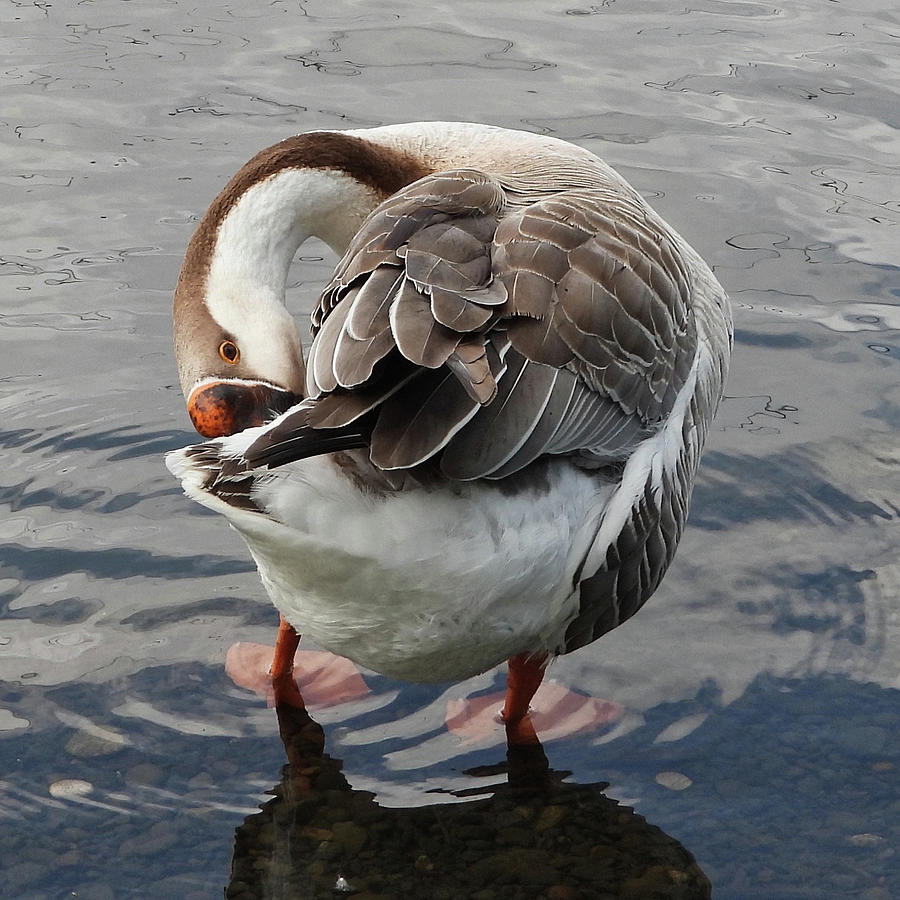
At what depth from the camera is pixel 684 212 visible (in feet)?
18.9

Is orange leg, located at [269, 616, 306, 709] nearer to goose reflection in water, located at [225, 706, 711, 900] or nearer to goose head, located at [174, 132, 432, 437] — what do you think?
goose reflection in water, located at [225, 706, 711, 900]

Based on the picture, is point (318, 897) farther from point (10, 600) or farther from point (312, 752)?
point (10, 600)

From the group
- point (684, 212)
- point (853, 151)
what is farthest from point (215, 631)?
point (853, 151)

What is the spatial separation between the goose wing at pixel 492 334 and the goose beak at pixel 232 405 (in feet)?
0.93

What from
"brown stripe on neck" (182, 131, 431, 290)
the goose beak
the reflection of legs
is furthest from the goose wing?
the reflection of legs

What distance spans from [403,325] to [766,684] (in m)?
1.63

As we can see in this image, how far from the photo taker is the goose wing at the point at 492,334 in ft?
7.66

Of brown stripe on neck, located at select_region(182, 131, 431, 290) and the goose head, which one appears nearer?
the goose head

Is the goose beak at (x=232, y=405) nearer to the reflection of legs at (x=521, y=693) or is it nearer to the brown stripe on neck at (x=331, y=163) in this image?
the brown stripe on neck at (x=331, y=163)

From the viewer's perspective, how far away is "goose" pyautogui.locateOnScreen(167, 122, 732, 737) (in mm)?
2367

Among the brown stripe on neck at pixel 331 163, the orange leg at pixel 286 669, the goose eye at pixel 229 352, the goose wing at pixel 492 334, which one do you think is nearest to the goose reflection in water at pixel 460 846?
the orange leg at pixel 286 669

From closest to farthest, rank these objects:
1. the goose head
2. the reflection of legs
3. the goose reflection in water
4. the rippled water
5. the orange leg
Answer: the goose reflection in water
the rippled water
the goose head
the reflection of legs
the orange leg

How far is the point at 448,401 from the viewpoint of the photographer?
93.0 inches

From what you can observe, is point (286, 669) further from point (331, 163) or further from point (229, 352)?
point (331, 163)
